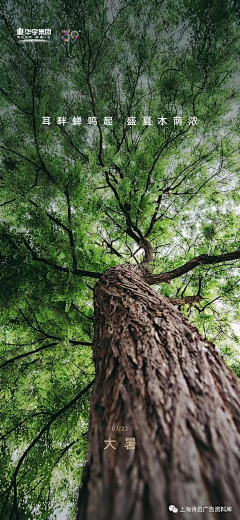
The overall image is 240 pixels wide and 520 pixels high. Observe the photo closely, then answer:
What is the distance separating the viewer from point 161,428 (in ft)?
3.00

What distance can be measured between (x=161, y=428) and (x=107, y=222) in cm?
464

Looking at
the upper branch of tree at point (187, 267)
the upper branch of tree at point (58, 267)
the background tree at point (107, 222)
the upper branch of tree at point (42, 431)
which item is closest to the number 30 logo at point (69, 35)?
the background tree at point (107, 222)

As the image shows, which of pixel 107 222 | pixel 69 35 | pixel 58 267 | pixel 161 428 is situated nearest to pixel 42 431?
pixel 58 267

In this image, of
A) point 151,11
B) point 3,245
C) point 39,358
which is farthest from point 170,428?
point 151,11

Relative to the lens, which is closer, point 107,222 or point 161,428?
point 161,428

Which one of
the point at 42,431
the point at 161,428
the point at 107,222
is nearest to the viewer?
the point at 161,428

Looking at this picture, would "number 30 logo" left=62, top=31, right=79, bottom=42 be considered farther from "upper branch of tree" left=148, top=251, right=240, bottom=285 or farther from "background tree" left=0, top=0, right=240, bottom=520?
"upper branch of tree" left=148, top=251, right=240, bottom=285

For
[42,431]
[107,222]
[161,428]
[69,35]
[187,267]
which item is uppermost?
[69,35]

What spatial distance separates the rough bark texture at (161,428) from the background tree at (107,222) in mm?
13

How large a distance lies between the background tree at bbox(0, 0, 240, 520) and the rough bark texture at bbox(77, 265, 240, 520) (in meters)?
0.01

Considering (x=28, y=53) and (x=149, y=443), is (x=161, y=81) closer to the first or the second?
(x=28, y=53)

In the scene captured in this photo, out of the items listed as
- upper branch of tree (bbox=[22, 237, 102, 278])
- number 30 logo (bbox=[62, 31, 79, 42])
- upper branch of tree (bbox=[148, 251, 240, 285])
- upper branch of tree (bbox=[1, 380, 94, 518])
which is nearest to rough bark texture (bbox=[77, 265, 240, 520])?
upper branch of tree (bbox=[148, 251, 240, 285])

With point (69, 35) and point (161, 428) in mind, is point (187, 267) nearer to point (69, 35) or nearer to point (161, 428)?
point (161, 428)

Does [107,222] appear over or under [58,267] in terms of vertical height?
over
